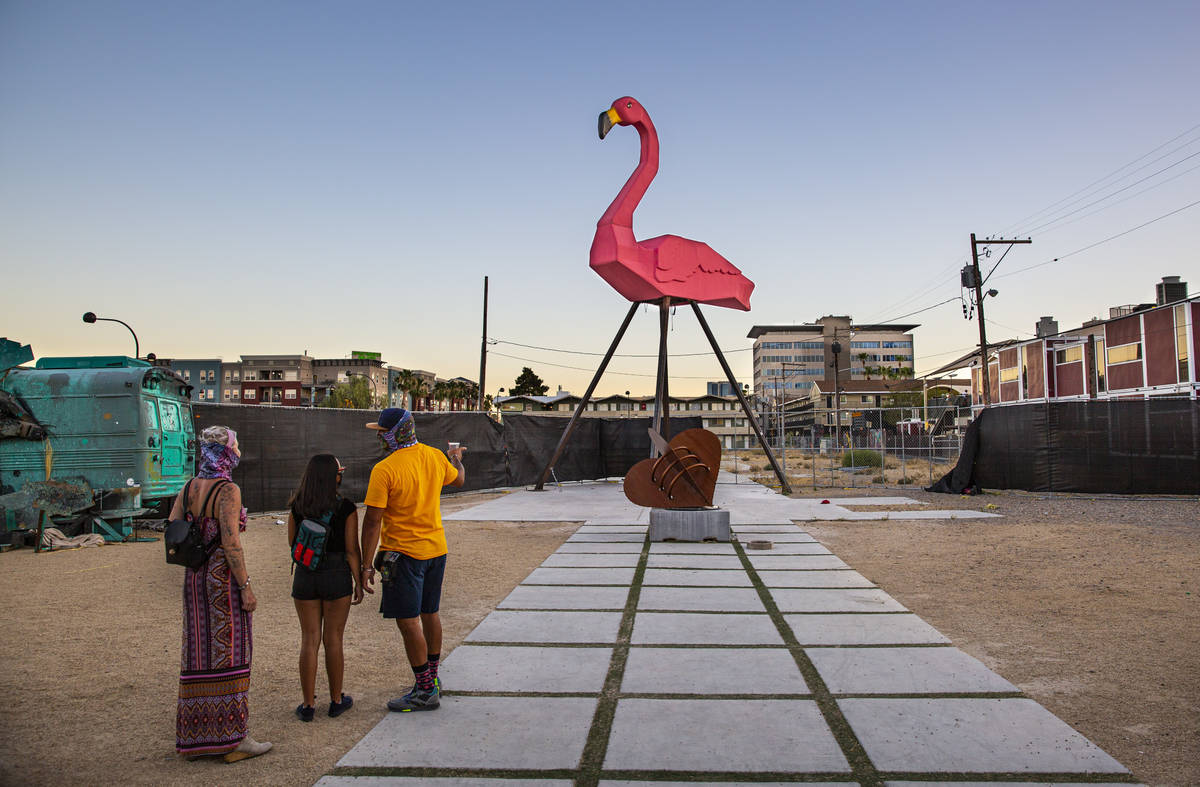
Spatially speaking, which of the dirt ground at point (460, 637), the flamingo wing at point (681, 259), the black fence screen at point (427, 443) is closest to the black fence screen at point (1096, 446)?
the dirt ground at point (460, 637)

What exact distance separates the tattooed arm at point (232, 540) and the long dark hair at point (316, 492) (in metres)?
0.29

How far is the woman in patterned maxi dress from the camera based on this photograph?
10.1ft

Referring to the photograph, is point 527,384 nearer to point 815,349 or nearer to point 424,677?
point 815,349

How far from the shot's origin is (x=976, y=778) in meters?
2.79

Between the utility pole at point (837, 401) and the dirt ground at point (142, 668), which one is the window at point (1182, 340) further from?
the dirt ground at point (142, 668)

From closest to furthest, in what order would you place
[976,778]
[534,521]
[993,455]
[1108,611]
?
[976,778] → [1108,611] → [534,521] → [993,455]

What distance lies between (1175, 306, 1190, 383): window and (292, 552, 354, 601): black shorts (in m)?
28.8

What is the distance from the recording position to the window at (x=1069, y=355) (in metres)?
31.0

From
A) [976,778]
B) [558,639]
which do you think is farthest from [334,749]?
[976,778]

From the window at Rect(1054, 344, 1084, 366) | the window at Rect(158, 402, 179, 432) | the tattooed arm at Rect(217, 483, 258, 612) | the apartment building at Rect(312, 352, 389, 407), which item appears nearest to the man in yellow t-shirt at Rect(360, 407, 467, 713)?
the tattooed arm at Rect(217, 483, 258, 612)

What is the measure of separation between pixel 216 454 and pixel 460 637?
2277 mm

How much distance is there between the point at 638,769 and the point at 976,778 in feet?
4.23

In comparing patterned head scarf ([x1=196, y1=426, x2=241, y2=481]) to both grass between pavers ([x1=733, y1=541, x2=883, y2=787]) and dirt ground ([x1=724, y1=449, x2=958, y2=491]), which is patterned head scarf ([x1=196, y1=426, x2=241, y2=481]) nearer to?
grass between pavers ([x1=733, y1=541, x2=883, y2=787])

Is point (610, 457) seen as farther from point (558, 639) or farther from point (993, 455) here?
point (558, 639)
